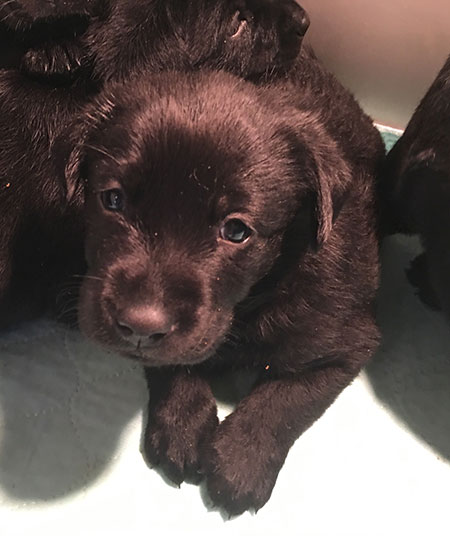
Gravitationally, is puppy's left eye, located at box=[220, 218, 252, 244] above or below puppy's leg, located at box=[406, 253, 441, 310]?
above

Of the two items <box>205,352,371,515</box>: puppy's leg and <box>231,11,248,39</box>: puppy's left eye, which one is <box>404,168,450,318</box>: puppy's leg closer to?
<box>205,352,371,515</box>: puppy's leg

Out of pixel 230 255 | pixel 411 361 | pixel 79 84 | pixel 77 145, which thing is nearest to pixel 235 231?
pixel 230 255

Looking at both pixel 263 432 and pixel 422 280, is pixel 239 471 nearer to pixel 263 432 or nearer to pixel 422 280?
pixel 263 432

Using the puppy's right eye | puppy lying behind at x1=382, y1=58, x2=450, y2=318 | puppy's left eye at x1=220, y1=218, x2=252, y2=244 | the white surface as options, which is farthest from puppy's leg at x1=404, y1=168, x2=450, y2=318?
the puppy's right eye

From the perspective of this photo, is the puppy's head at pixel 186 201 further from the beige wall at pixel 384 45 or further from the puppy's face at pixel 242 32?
the beige wall at pixel 384 45

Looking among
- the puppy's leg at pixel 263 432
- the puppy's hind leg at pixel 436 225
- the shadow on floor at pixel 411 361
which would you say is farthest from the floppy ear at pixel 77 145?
the shadow on floor at pixel 411 361

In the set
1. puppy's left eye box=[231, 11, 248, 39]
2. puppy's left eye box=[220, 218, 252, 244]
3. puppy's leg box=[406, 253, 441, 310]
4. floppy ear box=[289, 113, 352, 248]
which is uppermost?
puppy's left eye box=[231, 11, 248, 39]
